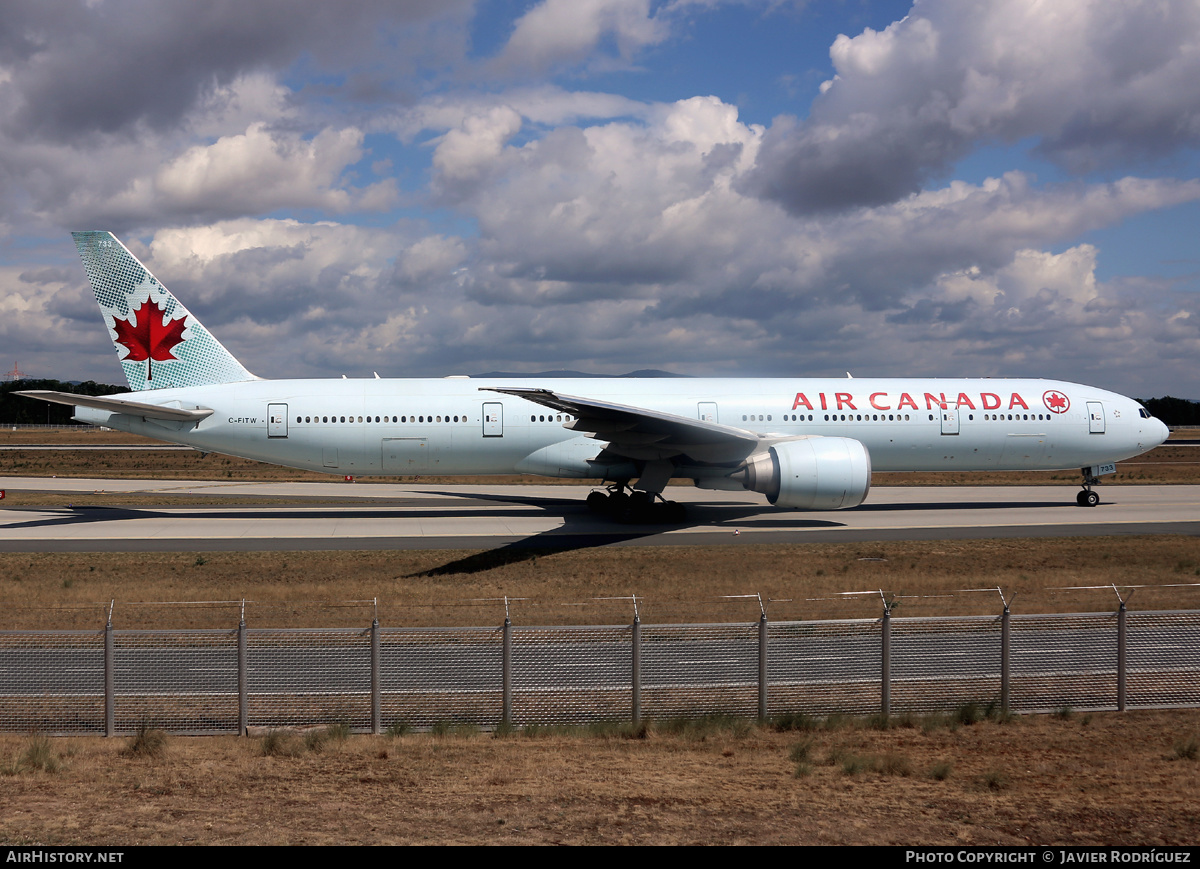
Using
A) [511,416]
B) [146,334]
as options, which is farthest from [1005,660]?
[146,334]

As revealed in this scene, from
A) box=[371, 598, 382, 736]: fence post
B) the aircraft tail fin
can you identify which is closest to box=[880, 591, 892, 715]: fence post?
box=[371, 598, 382, 736]: fence post

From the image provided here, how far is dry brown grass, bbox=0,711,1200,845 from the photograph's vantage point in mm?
6723

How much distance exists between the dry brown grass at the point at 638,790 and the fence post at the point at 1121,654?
1.69ft

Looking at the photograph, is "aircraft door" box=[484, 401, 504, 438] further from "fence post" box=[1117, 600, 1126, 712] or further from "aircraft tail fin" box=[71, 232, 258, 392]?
"fence post" box=[1117, 600, 1126, 712]

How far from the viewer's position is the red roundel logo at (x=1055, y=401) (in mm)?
28875

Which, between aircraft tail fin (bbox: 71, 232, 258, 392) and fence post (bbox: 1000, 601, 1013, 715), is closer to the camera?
fence post (bbox: 1000, 601, 1013, 715)

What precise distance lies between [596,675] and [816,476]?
13.9 m

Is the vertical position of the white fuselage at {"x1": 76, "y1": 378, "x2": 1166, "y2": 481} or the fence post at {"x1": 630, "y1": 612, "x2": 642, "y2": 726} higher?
the white fuselage at {"x1": 76, "y1": 378, "x2": 1166, "y2": 481}

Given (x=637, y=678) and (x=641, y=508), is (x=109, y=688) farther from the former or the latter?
(x=641, y=508)

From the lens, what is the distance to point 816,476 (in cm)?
2259

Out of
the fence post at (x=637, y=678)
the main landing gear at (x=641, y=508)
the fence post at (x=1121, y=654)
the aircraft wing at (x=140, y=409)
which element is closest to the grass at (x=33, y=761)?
the fence post at (x=637, y=678)

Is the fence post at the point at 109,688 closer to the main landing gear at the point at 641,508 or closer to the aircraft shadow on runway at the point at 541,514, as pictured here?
the aircraft shadow on runway at the point at 541,514

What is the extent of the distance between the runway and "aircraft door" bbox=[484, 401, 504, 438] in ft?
9.93

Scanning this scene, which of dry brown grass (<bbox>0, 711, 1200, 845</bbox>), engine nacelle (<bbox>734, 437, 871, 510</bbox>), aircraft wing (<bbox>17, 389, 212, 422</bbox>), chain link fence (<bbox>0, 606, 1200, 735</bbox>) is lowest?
→ dry brown grass (<bbox>0, 711, 1200, 845</bbox>)
